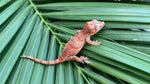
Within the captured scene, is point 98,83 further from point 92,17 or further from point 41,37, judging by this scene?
point 41,37

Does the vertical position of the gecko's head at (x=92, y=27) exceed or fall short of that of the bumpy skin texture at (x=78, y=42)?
it exceeds it

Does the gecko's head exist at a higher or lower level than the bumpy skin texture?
higher

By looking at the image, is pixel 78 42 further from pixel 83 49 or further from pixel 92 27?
pixel 92 27

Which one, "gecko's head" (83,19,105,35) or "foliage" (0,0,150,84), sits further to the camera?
"gecko's head" (83,19,105,35)

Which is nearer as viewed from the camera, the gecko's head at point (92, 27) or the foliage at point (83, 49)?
the foliage at point (83, 49)
